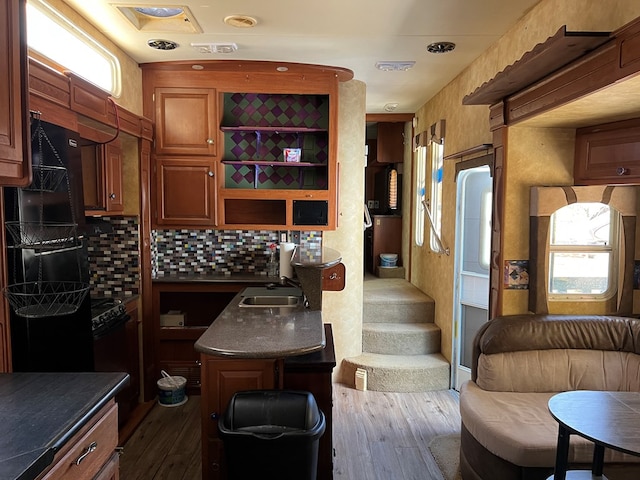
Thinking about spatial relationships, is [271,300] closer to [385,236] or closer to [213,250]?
[213,250]

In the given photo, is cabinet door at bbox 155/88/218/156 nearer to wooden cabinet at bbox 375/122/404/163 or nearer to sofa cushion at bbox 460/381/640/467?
sofa cushion at bbox 460/381/640/467

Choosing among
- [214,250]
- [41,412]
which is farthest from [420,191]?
[41,412]

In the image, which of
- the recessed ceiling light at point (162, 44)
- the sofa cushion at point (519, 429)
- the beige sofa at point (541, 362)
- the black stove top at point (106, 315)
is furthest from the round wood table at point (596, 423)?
the recessed ceiling light at point (162, 44)

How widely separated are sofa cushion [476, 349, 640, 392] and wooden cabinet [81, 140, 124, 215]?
258 cm

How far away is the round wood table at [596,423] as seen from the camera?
182 centimetres

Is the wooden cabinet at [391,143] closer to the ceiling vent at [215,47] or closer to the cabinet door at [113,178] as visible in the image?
the ceiling vent at [215,47]

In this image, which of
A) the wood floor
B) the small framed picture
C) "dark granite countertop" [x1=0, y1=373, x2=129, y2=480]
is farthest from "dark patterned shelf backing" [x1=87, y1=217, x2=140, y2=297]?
"dark granite countertop" [x1=0, y1=373, x2=129, y2=480]

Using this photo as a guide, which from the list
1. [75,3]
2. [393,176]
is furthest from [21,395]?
[393,176]

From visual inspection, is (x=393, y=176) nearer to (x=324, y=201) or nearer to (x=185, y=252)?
(x=324, y=201)

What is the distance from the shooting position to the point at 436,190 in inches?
187

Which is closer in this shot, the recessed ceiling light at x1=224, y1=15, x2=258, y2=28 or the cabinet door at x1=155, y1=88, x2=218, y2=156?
the recessed ceiling light at x1=224, y1=15, x2=258, y2=28

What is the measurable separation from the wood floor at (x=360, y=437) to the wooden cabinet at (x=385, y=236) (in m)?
2.69

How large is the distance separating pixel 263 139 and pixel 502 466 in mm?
2989

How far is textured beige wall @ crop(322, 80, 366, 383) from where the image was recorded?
414 centimetres
